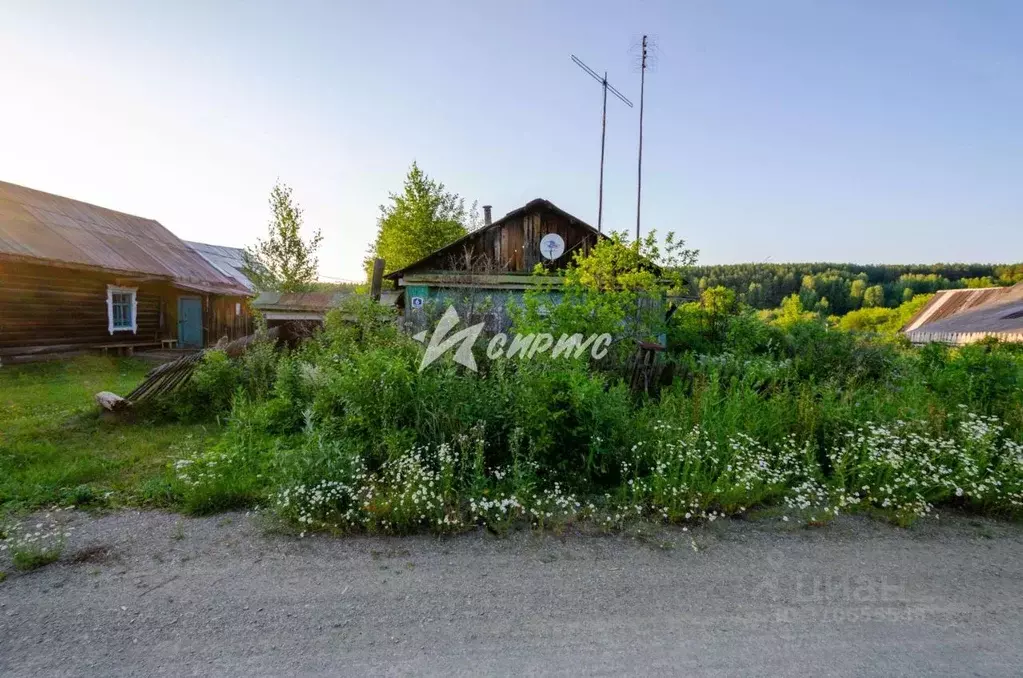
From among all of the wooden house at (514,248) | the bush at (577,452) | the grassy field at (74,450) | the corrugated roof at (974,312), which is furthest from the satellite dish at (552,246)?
the corrugated roof at (974,312)

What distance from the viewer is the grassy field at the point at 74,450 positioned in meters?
4.15

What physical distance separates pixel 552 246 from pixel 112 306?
14.5 m

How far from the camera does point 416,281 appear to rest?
1315 centimetres

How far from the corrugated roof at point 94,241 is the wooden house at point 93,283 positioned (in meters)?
0.04

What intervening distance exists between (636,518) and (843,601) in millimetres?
1367

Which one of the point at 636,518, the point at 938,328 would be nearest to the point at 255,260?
the point at 636,518

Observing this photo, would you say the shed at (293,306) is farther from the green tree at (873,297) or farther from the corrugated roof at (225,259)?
the green tree at (873,297)

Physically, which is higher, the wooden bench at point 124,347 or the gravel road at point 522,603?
the wooden bench at point 124,347

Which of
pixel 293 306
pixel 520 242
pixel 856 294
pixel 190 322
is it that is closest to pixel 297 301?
pixel 293 306

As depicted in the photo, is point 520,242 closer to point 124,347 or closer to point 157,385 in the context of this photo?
point 157,385

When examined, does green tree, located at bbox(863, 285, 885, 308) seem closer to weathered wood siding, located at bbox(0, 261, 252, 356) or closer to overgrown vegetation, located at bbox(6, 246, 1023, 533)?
overgrown vegetation, located at bbox(6, 246, 1023, 533)

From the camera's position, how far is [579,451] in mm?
4379

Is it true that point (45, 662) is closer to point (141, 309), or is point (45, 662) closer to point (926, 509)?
point (926, 509)

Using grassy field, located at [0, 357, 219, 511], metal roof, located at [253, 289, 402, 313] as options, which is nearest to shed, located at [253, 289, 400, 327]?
metal roof, located at [253, 289, 402, 313]
